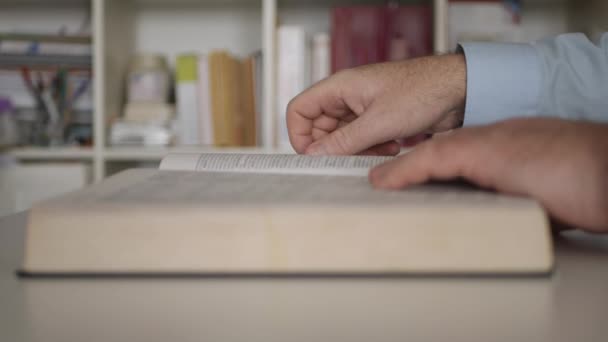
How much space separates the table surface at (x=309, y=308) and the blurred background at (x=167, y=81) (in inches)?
55.5

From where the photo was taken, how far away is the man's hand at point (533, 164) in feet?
1.31

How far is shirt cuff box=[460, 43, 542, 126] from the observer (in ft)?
2.44

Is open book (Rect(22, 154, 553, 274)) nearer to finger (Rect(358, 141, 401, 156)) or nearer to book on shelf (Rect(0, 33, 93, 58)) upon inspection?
finger (Rect(358, 141, 401, 156))

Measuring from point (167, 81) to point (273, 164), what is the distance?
147 centimetres

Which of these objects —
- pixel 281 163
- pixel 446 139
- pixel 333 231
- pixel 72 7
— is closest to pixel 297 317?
pixel 333 231

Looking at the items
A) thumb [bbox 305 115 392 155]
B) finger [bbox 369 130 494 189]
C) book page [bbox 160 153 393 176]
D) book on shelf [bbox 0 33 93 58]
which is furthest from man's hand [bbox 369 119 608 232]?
book on shelf [bbox 0 33 93 58]

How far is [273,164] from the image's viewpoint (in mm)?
587

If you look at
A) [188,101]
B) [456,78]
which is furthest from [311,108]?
[188,101]

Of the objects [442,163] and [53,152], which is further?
[53,152]

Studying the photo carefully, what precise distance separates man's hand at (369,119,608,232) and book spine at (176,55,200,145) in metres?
A: 1.44

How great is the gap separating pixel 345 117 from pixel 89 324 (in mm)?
662

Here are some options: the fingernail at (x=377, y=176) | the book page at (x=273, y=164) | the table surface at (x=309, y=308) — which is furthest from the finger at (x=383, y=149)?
the table surface at (x=309, y=308)

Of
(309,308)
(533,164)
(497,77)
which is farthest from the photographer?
(497,77)

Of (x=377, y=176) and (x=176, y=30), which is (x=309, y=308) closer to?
(x=377, y=176)
